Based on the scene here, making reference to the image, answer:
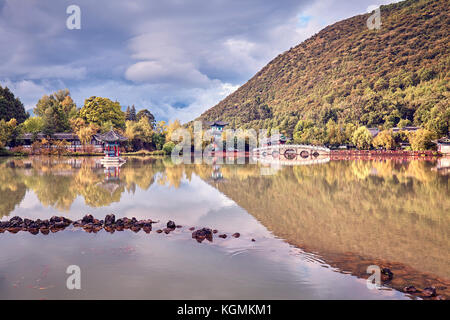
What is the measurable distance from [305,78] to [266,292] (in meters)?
172

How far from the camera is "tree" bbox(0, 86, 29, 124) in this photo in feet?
226

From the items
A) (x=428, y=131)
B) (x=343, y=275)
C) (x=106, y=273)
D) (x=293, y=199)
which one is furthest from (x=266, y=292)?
(x=428, y=131)

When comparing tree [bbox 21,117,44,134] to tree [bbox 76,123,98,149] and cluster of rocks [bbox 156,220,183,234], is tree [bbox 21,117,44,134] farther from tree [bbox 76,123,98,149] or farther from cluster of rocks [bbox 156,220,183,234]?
cluster of rocks [bbox 156,220,183,234]

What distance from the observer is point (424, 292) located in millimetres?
7098

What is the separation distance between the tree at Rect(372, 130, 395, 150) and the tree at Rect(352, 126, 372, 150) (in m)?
1.33

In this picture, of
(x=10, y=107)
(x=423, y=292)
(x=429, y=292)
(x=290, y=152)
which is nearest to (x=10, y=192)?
(x=423, y=292)

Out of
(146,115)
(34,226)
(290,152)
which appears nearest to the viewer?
(34,226)

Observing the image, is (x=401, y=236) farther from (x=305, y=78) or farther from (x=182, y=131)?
(x=305, y=78)

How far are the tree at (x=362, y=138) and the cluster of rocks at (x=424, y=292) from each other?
65502 mm

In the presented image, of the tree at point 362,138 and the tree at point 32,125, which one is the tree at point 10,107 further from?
the tree at point 362,138

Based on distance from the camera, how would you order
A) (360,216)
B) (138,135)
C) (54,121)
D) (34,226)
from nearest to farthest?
1. (34,226)
2. (360,216)
3. (54,121)
4. (138,135)

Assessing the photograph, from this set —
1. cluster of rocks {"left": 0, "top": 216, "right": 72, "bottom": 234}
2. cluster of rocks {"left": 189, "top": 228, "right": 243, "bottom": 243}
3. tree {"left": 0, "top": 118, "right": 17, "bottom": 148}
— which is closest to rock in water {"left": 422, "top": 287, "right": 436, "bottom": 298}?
cluster of rocks {"left": 189, "top": 228, "right": 243, "bottom": 243}

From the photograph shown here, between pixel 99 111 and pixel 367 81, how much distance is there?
93947mm

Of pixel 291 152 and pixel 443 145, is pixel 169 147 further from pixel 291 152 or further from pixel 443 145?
pixel 443 145
